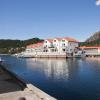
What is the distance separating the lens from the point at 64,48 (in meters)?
148

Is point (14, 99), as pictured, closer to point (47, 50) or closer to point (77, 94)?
point (77, 94)

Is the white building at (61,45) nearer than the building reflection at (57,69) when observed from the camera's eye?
No

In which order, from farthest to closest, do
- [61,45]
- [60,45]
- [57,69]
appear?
[60,45]
[61,45]
[57,69]

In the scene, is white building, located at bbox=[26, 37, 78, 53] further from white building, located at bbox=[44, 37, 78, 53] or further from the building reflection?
the building reflection

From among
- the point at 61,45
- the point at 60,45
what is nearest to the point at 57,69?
the point at 61,45

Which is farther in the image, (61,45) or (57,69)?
(61,45)

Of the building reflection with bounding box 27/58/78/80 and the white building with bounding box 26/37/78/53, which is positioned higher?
the white building with bounding box 26/37/78/53

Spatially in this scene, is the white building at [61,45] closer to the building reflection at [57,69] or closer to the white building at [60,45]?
the white building at [60,45]

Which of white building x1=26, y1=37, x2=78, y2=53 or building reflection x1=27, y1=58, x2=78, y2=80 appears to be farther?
white building x1=26, y1=37, x2=78, y2=53

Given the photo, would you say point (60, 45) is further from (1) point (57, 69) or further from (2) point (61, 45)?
(1) point (57, 69)

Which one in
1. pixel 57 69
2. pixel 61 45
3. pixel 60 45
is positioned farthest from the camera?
pixel 60 45

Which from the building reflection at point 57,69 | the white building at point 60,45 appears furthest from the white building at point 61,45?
the building reflection at point 57,69

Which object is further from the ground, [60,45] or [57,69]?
[60,45]

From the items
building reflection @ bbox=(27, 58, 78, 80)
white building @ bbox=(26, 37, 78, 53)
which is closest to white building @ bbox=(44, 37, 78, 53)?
white building @ bbox=(26, 37, 78, 53)
